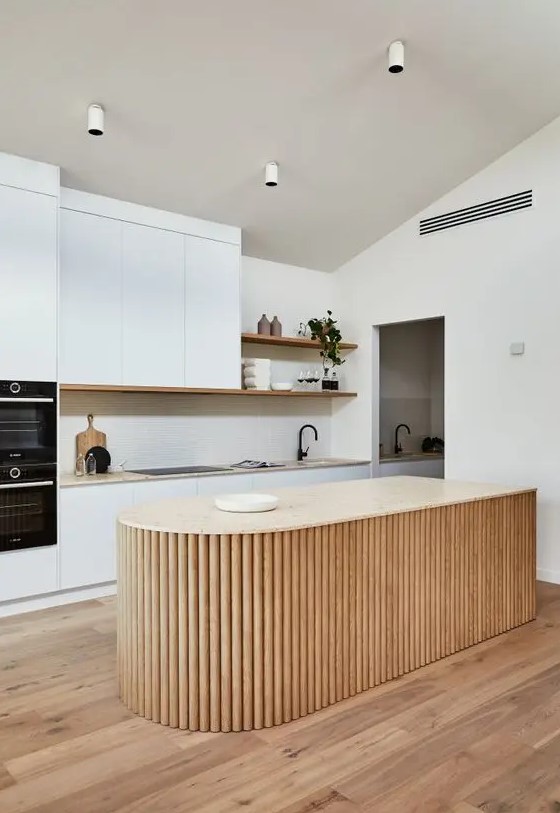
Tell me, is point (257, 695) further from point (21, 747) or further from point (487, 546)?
point (487, 546)

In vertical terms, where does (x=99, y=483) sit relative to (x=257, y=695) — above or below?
above

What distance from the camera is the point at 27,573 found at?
3.90 m

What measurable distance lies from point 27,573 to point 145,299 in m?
2.00

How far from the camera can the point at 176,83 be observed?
3584 mm

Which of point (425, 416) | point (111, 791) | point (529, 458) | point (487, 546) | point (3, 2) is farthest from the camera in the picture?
point (425, 416)

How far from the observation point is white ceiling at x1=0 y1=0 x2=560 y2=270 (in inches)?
127

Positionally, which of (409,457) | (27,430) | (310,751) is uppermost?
(27,430)

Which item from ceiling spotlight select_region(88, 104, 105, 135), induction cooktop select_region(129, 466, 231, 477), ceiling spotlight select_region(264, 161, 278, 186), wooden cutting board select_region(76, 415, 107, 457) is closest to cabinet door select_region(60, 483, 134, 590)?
induction cooktop select_region(129, 466, 231, 477)

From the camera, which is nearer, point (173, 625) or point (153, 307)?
point (173, 625)

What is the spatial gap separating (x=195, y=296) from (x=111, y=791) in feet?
11.6

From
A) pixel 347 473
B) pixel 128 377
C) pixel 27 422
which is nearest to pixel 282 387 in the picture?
pixel 347 473

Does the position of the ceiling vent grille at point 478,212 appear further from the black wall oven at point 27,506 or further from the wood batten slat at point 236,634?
Answer: the wood batten slat at point 236,634

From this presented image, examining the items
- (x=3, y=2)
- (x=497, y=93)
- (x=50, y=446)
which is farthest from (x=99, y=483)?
(x=497, y=93)

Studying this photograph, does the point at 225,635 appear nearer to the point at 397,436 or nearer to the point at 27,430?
the point at 27,430
